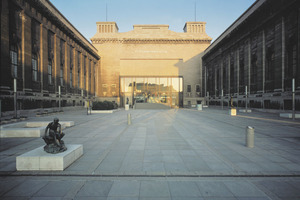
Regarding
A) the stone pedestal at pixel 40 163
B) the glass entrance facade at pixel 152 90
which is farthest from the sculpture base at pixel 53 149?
the glass entrance facade at pixel 152 90

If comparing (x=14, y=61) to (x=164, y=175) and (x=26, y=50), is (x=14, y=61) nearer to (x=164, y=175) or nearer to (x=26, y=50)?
(x=26, y=50)

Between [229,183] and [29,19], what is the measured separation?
25856mm

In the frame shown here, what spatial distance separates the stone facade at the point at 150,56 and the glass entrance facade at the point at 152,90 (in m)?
0.88

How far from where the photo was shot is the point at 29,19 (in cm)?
1869

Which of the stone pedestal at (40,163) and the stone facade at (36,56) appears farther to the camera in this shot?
the stone facade at (36,56)

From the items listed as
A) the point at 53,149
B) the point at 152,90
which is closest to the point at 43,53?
the point at 53,149

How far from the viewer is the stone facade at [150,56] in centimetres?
4394

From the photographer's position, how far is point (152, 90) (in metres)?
44.2

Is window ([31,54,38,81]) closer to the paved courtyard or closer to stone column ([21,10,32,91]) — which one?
stone column ([21,10,32,91])

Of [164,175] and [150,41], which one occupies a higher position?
[150,41]

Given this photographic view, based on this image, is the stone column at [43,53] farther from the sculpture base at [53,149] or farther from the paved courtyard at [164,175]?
the sculpture base at [53,149]

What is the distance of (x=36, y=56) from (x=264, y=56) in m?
32.4

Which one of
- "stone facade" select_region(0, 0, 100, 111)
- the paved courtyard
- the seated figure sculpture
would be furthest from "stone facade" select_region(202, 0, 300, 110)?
"stone facade" select_region(0, 0, 100, 111)

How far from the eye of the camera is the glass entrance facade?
44125 mm
